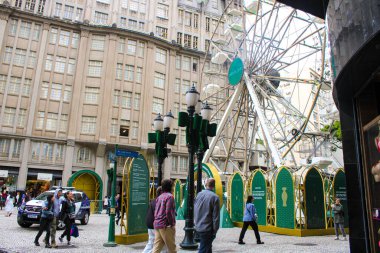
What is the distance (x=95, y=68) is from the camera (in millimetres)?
40094

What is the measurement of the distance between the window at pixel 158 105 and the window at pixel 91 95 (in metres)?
6.93

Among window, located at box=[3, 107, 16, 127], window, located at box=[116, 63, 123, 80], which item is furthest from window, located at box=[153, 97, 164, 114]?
window, located at box=[3, 107, 16, 127]

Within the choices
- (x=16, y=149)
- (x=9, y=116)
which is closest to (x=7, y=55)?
(x=9, y=116)

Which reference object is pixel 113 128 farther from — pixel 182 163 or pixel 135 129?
pixel 182 163

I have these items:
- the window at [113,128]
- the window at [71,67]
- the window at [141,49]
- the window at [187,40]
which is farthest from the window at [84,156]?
the window at [187,40]

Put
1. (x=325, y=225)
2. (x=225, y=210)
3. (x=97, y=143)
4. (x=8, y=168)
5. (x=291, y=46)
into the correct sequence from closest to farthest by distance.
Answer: (x=325, y=225)
(x=225, y=210)
(x=291, y=46)
(x=8, y=168)
(x=97, y=143)

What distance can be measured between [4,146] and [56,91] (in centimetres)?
797

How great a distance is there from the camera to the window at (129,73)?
4081 centimetres

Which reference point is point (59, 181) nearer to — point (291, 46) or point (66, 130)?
point (66, 130)

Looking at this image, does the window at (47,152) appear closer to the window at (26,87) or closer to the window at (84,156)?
the window at (84,156)

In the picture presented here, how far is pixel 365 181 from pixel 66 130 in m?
35.1

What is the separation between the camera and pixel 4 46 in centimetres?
3709

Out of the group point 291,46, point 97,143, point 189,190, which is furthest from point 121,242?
A: point 97,143

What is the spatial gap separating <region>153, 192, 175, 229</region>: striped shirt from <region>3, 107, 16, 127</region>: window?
3406cm
